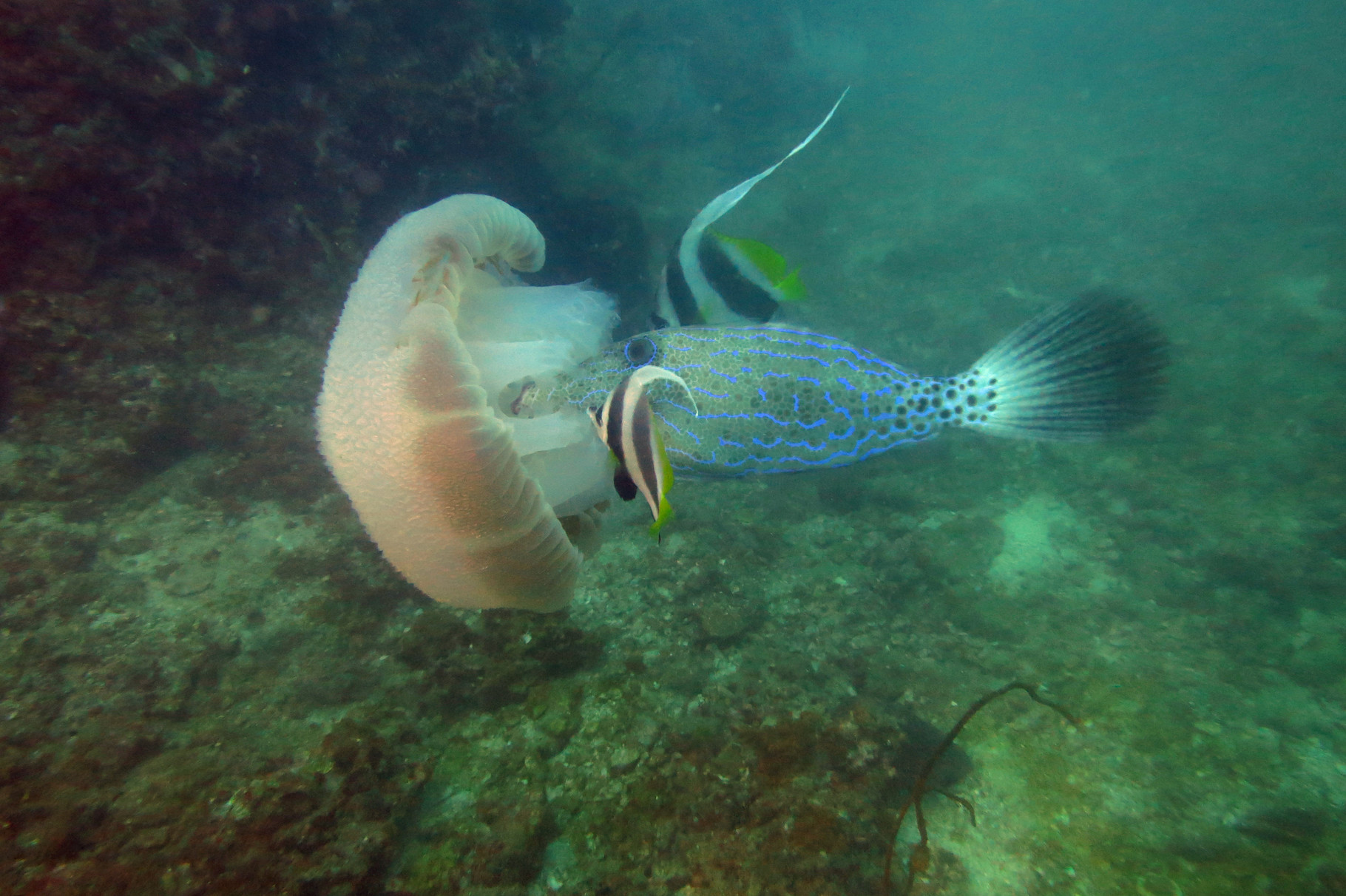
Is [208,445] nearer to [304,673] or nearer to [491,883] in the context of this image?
[304,673]

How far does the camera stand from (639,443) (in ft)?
6.50

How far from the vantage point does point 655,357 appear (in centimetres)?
311

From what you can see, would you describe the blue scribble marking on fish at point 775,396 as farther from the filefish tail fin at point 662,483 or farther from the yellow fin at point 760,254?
the yellow fin at point 760,254

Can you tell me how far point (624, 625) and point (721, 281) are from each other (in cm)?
297

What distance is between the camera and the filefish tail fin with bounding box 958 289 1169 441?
2844mm

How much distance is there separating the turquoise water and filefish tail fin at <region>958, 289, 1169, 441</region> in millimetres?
1489

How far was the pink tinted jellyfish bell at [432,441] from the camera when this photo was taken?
5.28 ft

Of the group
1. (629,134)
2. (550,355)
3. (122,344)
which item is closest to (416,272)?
(550,355)

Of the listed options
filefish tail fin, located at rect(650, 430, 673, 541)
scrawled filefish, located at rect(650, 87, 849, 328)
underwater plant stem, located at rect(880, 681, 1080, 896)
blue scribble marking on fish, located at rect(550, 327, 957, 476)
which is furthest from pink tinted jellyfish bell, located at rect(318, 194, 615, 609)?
scrawled filefish, located at rect(650, 87, 849, 328)

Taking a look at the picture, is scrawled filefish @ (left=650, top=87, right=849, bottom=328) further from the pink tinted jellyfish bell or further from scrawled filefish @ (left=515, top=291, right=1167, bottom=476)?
the pink tinted jellyfish bell

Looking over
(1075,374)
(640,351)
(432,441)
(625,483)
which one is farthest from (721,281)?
(432,441)

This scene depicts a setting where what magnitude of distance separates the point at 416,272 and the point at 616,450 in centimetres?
96

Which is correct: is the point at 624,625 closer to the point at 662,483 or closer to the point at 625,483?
the point at 625,483

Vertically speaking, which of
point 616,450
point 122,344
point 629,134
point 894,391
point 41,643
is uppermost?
point 629,134
